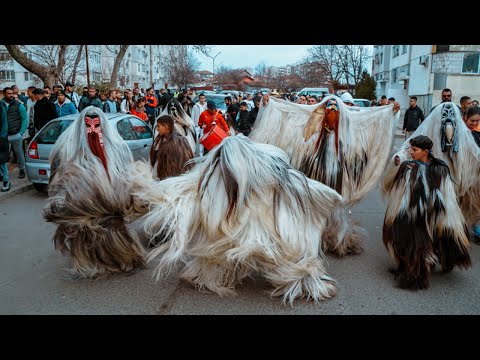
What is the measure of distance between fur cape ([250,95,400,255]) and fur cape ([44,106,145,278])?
2.50 meters

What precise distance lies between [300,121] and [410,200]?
230 centimetres

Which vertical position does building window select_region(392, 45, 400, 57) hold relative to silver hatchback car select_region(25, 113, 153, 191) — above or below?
above

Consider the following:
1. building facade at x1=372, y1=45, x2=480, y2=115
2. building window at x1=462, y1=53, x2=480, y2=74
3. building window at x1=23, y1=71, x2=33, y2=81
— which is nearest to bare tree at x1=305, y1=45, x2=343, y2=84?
building facade at x1=372, y1=45, x2=480, y2=115

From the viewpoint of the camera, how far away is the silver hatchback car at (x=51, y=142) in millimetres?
9039

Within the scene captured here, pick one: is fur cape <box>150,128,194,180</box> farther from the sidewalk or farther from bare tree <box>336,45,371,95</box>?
bare tree <box>336,45,371,95</box>

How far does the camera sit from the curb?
8898mm

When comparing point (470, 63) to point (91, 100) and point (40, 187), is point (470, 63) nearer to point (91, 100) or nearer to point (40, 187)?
point (91, 100)

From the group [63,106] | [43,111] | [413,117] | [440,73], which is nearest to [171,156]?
[43,111]

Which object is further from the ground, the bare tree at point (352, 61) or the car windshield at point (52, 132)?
the bare tree at point (352, 61)

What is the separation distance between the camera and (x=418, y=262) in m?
4.72

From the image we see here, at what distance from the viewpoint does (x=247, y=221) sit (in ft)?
14.0

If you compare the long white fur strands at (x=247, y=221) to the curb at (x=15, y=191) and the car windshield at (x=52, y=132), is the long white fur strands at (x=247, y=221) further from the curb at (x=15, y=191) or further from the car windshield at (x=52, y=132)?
the curb at (x=15, y=191)

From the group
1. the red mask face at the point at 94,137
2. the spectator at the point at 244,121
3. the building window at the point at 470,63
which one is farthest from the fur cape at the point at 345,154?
the building window at the point at 470,63

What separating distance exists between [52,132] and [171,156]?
13.8 ft
